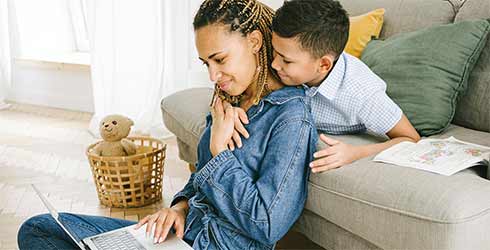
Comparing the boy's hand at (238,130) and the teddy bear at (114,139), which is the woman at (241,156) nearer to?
the boy's hand at (238,130)

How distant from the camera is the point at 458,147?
1.51 meters

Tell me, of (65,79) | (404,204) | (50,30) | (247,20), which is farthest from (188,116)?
(50,30)

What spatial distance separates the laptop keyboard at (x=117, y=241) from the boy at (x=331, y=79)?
1.40 ft

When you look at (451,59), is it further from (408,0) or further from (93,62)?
(93,62)

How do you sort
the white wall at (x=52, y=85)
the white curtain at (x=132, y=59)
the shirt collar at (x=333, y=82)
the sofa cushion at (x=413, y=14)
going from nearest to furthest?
the shirt collar at (x=333, y=82), the sofa cushion at (x=413, y=14), the white curtain at (x=132, y=59), the white wall at (x=52, y=85)

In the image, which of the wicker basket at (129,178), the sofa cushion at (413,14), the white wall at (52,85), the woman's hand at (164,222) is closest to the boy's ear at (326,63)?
the woman's hand at (164,222)

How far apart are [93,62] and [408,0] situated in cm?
194

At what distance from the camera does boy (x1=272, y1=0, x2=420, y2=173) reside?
1.35 meters

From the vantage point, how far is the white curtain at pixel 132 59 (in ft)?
11.0

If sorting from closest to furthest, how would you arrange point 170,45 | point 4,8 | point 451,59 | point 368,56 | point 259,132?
point 259,132 → point 451,59 → point 368,56 → point 170,45 → point 4,8

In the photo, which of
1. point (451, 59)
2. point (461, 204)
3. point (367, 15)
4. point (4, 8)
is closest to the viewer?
point (461, 204)

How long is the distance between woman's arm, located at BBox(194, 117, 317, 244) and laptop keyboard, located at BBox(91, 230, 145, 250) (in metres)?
0.19

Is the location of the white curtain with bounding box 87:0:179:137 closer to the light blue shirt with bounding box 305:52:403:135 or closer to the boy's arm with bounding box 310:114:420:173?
the light blue shirt with bounding box 305:52:403:135

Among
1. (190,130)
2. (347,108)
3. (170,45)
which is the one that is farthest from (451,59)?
(170,45)
